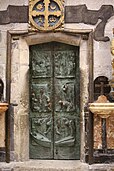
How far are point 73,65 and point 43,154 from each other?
1173 mm

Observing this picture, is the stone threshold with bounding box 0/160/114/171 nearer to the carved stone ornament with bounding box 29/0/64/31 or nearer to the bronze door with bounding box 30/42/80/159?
the bronze door with bounding box 30/42/80/159

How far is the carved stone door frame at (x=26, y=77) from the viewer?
4398 mm

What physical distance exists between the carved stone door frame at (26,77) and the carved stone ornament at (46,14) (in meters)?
0.10

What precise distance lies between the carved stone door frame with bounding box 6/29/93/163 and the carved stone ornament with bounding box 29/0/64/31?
0.32 ft

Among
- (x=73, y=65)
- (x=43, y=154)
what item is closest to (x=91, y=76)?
(x=73, y=65)

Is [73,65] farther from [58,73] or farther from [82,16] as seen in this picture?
[82,16]

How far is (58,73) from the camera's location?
4.60 metres

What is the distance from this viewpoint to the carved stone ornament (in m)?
4.41

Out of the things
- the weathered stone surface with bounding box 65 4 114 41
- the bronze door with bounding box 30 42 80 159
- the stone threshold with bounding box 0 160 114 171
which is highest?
the weathered stone surface with bounding box 65 4 114 41

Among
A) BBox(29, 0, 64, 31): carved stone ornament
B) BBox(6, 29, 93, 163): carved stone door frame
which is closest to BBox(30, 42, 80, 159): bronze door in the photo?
BBox(6, 29, 93, 163): carved stone door frame

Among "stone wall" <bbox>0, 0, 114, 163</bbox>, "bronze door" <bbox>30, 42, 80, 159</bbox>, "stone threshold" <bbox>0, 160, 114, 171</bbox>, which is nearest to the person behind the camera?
"stone threshold" <bbox>0, 160, 114, 171</bbox>

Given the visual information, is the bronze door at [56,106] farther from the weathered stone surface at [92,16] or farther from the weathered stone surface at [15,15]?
the weathered stone surface at [15,15]

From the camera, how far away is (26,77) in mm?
4543

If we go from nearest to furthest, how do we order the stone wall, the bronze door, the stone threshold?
the stone threshold, the stone wall, the bronze door
